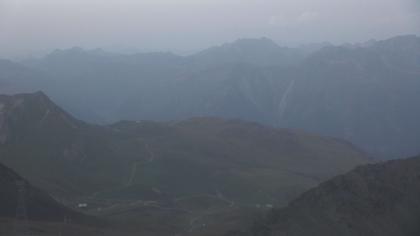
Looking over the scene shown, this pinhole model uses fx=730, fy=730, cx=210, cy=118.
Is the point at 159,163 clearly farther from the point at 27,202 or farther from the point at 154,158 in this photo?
the point at 27,202

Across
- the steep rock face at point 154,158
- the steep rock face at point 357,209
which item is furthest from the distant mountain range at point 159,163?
the steep rock face at point 357,209

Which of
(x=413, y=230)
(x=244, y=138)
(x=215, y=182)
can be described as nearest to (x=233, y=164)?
(x=215, y=182)

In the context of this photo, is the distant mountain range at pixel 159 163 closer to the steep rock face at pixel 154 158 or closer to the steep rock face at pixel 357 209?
the steep rock face at pixel 154 158

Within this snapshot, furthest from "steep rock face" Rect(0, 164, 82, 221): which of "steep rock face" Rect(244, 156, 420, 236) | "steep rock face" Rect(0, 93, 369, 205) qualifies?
"steep rock face" Rect(0, 93, 369, 205)

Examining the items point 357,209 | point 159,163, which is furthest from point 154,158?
point 357,209

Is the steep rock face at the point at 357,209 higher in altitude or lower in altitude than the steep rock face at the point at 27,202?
higher

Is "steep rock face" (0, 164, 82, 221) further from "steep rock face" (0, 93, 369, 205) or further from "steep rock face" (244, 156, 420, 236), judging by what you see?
"steep rock face" (0, 93, 369, 205)
